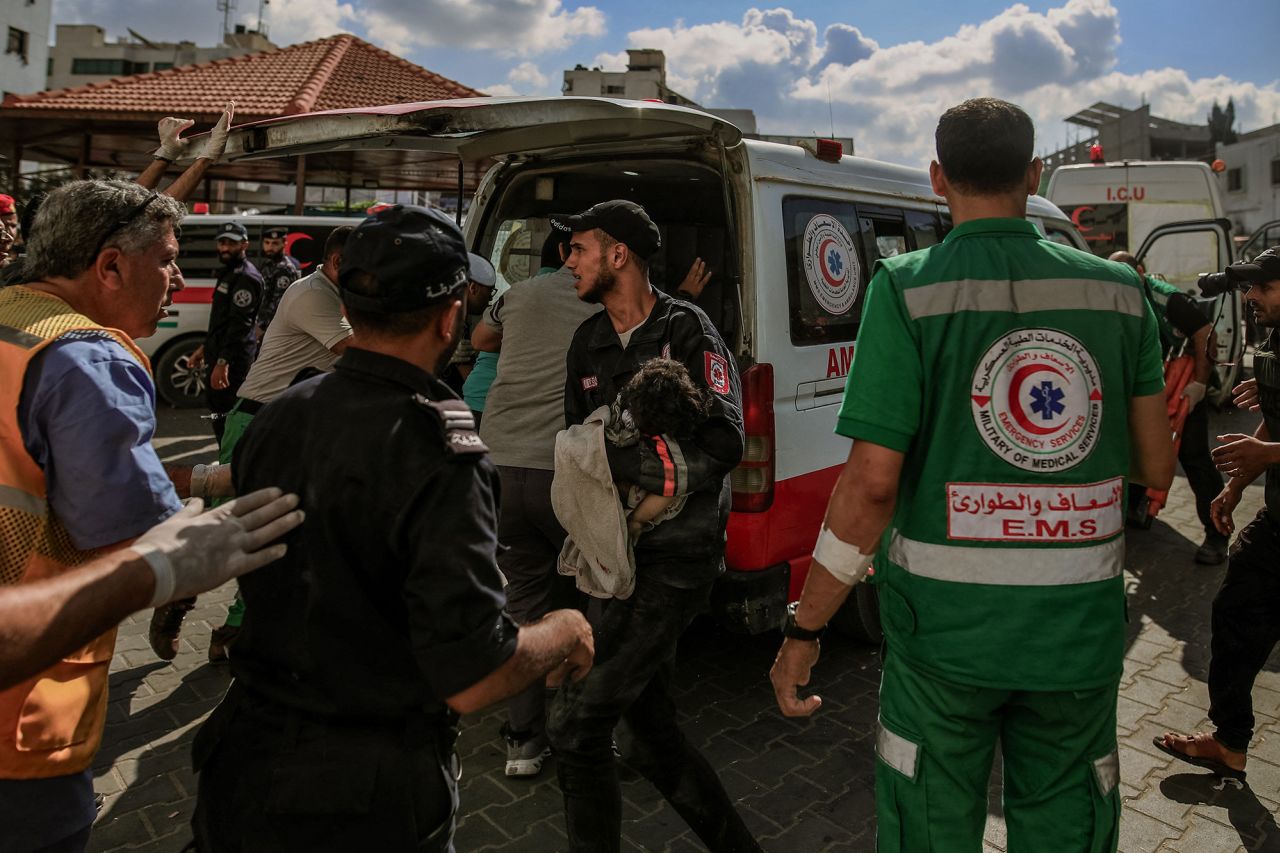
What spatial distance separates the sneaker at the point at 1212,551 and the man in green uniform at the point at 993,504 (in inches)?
194

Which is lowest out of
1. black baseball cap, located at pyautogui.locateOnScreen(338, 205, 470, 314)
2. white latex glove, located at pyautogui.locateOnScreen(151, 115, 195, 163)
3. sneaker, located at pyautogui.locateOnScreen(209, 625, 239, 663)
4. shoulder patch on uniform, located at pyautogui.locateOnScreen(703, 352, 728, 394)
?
sneaker, located at pyautogui.locateOnScreen(209, 625, 239, 663)

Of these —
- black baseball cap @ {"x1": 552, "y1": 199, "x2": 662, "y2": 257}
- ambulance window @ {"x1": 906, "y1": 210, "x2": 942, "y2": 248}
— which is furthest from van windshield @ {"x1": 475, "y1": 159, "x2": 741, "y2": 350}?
black baseball cap @ {"x1": 552, "y1": 199, "x2": 662, "y2": 257}

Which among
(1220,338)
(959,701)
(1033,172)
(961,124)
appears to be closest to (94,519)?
(959,701)

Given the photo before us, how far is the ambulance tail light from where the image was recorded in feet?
11.5

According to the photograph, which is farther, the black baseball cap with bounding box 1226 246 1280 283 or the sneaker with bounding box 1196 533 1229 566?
the sneaker with bounding box 1196 533 1229 566

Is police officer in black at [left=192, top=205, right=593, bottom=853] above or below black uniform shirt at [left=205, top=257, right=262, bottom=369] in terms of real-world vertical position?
below

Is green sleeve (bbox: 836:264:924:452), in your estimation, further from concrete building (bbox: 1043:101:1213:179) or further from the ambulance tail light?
concrete building (bbox: 1043:101:1213:179)

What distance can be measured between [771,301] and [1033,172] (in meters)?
1.52

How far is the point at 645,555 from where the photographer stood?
2.72 metres

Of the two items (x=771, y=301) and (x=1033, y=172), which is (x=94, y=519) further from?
(x=771, y=301)

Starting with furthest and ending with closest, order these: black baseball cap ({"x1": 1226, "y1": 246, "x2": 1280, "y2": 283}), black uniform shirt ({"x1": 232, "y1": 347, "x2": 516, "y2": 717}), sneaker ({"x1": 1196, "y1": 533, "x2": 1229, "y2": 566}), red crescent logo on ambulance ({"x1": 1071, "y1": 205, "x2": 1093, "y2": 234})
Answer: red crescent logo on ambulance ({"x1": 1071, "y1": 205, "x2": 1093, "y2": 234}) → sneaker ({"x1": 1196, "y1": 533, "x2": 1229, "y2": 566}) → black baseball cap ({"x1": 1226, "y1": 246, "x2": 1280, "y2": 283}) → black uniform shirt ({"x1": 232, "y1": 347, "x2": 516, "y2": 717})

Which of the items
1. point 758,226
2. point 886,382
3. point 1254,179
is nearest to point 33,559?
point 886,382

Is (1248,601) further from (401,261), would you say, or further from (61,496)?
(61,496)

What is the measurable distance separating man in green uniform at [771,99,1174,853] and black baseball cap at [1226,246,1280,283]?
6.54 ft
